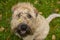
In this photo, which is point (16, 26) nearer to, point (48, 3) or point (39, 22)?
point (39, 22)

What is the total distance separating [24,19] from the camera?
4363mm

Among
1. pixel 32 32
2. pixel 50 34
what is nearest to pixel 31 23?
pixel 32 32

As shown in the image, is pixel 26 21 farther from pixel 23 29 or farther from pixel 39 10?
pixel 39 10

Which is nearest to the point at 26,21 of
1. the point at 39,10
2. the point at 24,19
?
the point at 24,19

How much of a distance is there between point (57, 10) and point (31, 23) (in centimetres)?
147

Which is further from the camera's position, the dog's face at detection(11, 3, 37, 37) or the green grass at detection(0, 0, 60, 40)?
the green grass at detection(0, 0, 60, 40)

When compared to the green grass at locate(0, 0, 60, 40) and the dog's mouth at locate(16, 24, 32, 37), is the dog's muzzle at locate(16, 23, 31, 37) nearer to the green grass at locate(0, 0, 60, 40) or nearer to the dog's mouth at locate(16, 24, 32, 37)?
the dog's mouth at locate(16, 24, 32, 37)

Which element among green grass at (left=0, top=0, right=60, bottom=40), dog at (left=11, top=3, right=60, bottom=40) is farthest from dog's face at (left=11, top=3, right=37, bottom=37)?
green grass at (left=0, top=0, right=60, bottom=40)

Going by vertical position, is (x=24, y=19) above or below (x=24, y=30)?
above

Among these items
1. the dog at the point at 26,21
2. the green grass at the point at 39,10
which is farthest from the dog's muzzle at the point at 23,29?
the green grass at the point at 39,10

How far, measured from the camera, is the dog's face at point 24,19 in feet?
14.2

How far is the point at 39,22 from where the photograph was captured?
4.73 metres

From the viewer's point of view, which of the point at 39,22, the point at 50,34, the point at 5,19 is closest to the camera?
the point at 39,22

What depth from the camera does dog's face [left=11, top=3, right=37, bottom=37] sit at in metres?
4.34
